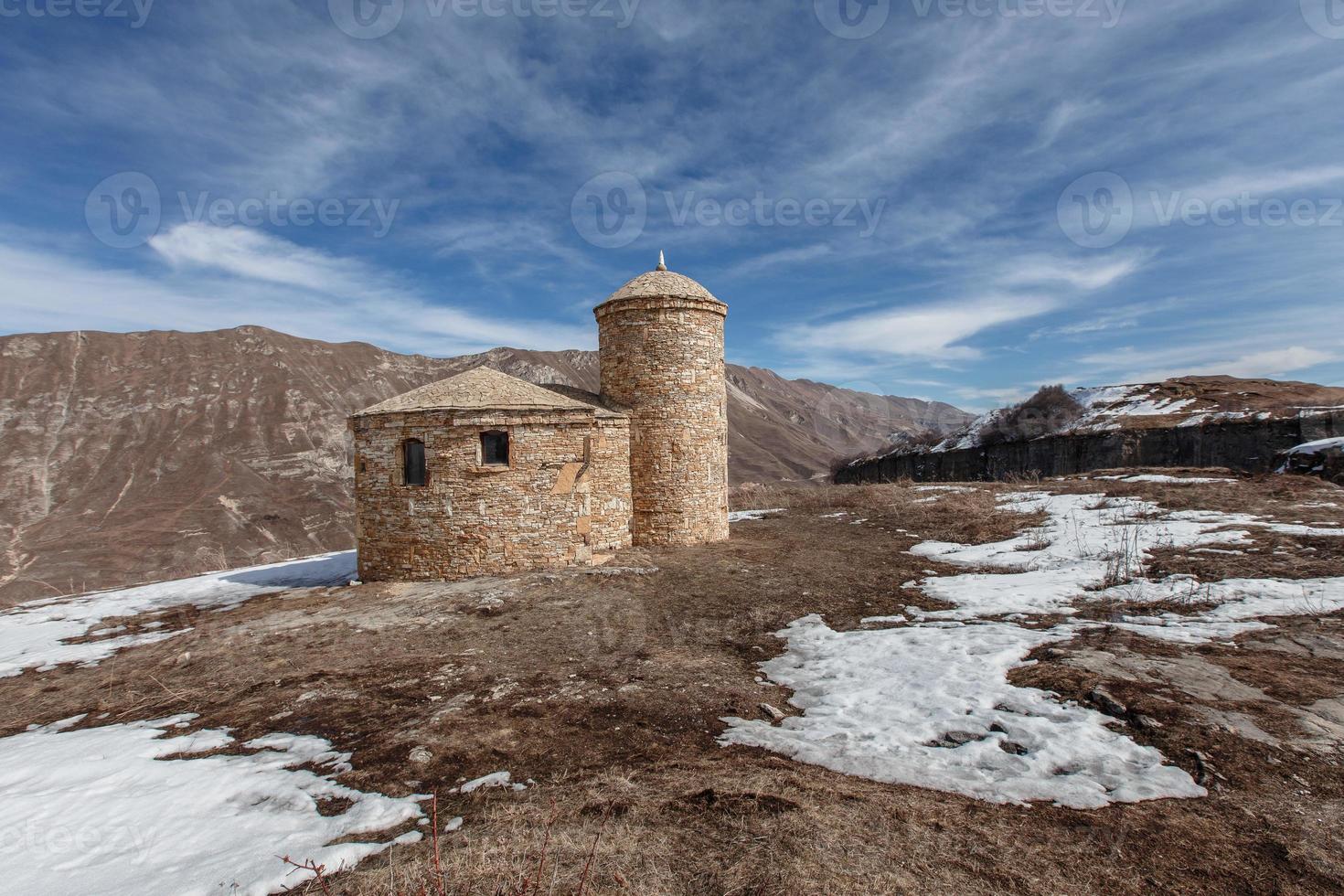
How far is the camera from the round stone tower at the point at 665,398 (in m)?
14.5

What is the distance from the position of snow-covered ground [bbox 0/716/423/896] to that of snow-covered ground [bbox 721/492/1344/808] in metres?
3.26

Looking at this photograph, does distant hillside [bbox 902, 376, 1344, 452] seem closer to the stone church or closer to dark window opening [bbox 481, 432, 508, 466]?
the stone church

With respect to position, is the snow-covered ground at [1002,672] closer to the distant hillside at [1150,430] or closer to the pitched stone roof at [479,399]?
the pitched stone roof at [479,399]

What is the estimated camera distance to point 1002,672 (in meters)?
5.97

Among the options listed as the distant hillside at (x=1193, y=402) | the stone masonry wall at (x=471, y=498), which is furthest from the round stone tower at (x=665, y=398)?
the distant hillside at (x=1193, y=402)

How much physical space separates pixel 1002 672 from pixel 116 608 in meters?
16.1

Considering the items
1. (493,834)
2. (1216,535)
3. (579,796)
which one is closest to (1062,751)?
(579,796)

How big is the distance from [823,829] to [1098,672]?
12.2ft

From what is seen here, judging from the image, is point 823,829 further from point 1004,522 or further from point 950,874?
point 1004,522

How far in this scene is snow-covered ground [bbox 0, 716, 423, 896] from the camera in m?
3.70

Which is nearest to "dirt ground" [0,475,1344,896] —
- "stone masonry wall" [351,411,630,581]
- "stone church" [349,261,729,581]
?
"stone masonry wall" [351,411,630,581]

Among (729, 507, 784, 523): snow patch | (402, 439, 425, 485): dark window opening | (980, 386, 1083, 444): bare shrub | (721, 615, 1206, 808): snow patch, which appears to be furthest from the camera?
(980, 386, 1083, 444): bare shrub

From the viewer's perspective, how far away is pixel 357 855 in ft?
12.2

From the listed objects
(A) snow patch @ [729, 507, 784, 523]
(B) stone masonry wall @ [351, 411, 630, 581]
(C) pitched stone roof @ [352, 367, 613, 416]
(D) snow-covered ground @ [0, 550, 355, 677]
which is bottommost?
(D) snow-covered ground @ [0, 550, 355, 677]
